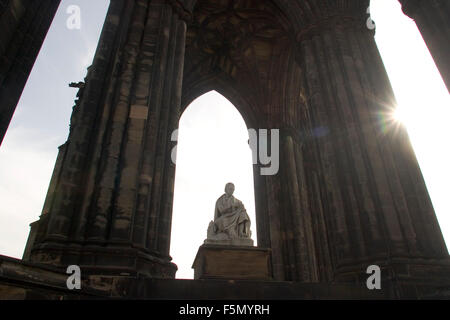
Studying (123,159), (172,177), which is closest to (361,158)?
(172,177)

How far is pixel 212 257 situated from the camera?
595cm

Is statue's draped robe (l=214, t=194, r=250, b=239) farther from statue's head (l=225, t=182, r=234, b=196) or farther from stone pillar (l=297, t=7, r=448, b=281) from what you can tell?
stone pillar (l=297, t=7, r=448, b=281)

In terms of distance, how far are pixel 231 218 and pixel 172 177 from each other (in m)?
1.64

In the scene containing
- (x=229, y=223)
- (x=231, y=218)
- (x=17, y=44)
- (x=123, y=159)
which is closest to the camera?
(x=17, y=44)

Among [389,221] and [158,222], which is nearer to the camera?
[158,222]

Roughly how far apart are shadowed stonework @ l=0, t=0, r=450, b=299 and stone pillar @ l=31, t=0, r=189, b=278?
0.02 m

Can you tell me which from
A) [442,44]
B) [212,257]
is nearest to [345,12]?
[442,44]

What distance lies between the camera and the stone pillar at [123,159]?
5023 millimetres

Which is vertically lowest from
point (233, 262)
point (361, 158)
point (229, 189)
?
point (233, 262)

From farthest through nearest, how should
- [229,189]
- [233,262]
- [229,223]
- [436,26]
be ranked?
[229,189], [436,26], [229,223], [233,262]

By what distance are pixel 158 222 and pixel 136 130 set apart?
176 cm

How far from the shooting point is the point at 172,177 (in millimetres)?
6332

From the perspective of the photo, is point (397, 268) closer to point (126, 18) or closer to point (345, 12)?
point (345, 12)

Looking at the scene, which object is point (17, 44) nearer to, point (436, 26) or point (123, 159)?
point (123, 159)
